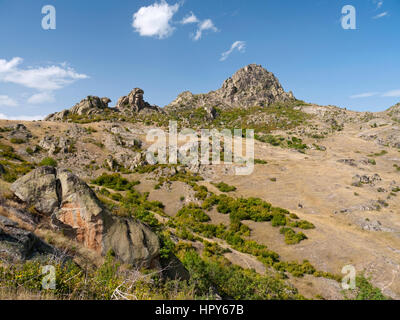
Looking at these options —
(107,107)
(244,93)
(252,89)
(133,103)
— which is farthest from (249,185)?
(252,89)

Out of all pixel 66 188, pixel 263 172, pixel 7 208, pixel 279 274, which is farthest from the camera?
pixel 263 172

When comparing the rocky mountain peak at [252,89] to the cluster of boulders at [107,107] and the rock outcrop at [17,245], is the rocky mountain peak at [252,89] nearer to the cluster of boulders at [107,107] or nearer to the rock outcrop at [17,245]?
the cluster of boulders at [107,107]

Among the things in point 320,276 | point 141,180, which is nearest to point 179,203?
point 141,180

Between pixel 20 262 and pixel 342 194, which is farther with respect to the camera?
pixel 342 194

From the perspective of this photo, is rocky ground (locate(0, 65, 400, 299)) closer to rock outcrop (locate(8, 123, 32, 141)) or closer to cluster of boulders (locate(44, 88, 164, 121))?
rock outcrop (locate(8, 123, 32, 141))

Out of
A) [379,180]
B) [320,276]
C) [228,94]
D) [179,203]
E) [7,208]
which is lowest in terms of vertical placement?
[320,276]

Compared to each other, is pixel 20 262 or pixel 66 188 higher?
pixel 66 188

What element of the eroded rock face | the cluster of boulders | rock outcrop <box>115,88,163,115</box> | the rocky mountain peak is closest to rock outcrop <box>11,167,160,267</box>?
the eroded rock face

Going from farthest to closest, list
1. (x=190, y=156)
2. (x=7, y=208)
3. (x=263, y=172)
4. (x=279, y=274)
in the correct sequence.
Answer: (x=190, y=156) → (x=263, y=172) → (x=279, y=274) → (x=7, y=208)

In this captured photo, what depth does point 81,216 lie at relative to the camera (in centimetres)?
838

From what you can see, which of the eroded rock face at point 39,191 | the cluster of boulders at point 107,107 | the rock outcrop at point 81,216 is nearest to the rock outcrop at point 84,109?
the cluster of boulders at point 107,107

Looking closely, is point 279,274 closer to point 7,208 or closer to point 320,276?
point 320,276

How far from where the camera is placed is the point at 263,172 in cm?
4038
